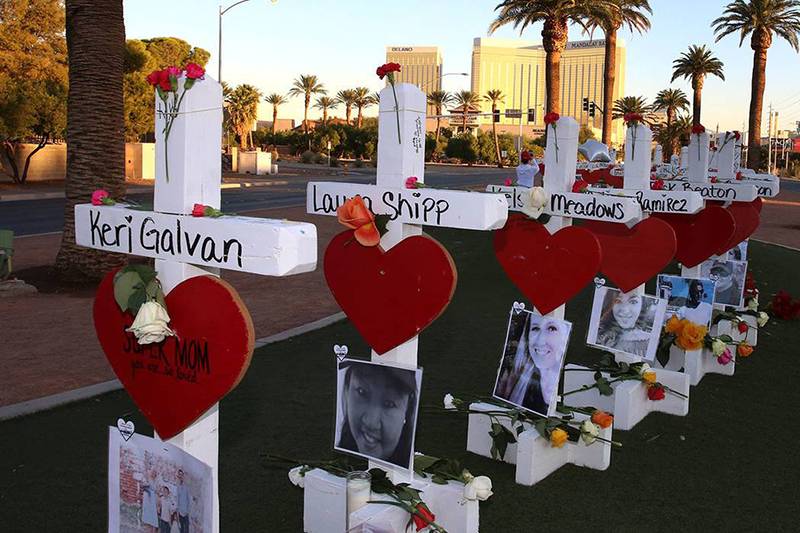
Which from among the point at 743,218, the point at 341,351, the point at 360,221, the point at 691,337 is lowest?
the point at 691,337

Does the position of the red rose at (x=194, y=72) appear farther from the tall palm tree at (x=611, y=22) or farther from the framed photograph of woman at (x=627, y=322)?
the tall palm tree at (x=611, y=22)

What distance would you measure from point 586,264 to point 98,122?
9276mm

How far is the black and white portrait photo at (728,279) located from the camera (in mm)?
9453

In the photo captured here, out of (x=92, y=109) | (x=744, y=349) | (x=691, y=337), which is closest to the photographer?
(x=691, y=337)

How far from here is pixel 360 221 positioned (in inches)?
162

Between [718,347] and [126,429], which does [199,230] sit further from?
[718,347]

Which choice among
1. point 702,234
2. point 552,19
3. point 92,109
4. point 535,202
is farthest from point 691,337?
point 552,19

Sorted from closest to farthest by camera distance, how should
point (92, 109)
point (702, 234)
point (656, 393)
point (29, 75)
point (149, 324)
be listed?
point (149, 324) → point (656, 393) → point (702, 234) → point (92, 109) → point (29, 75)

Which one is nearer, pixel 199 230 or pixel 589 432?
pixel 199 230

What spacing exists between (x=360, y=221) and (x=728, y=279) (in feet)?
21.8

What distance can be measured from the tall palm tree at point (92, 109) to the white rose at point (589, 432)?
29.6ft

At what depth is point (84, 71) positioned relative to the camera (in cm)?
1241

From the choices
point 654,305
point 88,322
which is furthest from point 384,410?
point 88,322

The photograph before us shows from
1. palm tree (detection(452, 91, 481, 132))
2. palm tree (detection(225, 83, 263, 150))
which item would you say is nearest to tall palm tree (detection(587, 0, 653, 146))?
palm tree (detection(225, 83, 263, 150))
